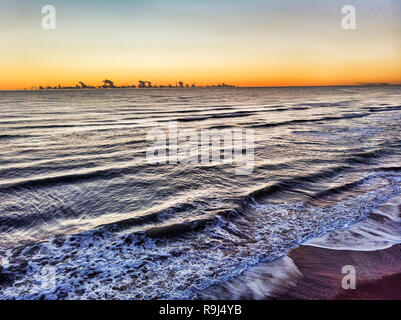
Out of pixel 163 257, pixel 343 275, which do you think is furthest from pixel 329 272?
pixel 163 257

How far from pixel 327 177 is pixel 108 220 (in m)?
8.14

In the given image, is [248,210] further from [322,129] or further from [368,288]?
[322,129]

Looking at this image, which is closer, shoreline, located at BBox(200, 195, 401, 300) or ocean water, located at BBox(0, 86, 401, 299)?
shoreline, located at BBox(200, 195, 401, 300)
